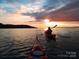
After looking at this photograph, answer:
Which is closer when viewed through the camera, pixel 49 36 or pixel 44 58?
pixel 44 58

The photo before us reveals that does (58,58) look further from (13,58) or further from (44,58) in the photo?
(44,58)

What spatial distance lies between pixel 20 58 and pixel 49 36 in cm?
2912

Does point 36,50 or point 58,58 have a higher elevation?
point 36,50

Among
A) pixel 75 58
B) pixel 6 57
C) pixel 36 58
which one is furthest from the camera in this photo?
pixel 6 57

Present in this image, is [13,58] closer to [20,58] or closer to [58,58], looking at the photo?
[20,58]

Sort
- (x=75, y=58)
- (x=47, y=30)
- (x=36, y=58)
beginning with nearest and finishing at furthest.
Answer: (x=36, y=58)
(x=75, y=58)
(x=47, y=30)

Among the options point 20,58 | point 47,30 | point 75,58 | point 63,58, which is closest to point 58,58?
point 63,58

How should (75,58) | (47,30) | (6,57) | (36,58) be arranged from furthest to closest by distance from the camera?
(47,30) < (6,57) < (75,58) < (36,58)

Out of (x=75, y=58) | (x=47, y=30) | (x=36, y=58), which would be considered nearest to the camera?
(x=36, y=58)

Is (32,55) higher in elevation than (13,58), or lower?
higher

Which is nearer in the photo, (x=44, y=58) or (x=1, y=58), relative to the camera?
(x=44, y=58)

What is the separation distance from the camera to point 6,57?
29.6 metres

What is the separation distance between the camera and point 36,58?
63.4 feet

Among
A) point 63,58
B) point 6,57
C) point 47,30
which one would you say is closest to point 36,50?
point 63,58
